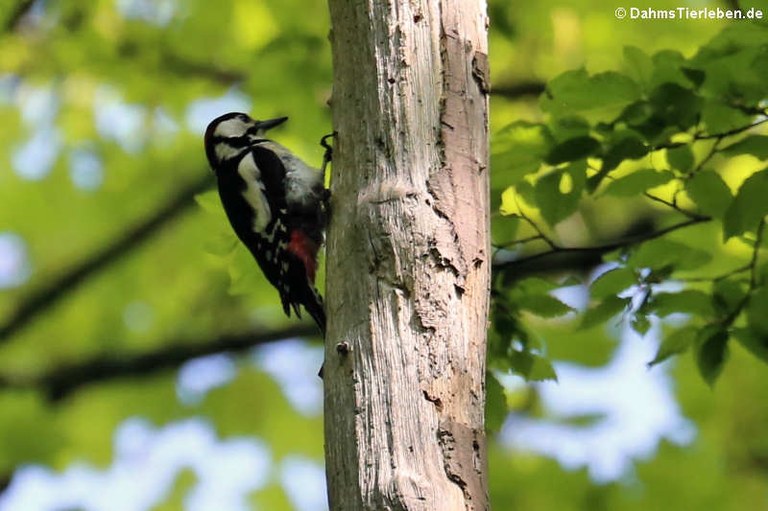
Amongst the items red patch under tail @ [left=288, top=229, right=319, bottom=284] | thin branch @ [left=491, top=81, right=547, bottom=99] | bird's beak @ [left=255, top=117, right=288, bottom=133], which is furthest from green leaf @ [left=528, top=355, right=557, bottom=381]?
thin branch @ [left=491, top=81, right=547, bottom=99]

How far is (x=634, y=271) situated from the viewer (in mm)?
2707

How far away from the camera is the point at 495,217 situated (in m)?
2.79

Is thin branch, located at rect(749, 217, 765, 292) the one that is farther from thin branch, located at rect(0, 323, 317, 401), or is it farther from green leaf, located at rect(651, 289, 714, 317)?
thin branch, located at rect(0, 323, 317, 401)

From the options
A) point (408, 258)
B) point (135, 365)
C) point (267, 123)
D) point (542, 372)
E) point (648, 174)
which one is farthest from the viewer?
point (135, 365)

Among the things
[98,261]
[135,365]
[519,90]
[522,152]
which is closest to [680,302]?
[522,152]

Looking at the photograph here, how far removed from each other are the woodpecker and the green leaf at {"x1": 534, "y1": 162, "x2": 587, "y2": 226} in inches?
34.1

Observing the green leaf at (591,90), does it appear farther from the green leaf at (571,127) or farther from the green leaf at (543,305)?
the green leaf at (543,305)

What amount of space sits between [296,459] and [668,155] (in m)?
4.72

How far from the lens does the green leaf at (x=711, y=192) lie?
2.63 metres

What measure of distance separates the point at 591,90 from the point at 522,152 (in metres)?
0.24

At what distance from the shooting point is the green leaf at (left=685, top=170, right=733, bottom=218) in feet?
8.64

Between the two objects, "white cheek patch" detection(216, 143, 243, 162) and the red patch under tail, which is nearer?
the red patch under tail

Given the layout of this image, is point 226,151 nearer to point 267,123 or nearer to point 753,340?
point 267,123

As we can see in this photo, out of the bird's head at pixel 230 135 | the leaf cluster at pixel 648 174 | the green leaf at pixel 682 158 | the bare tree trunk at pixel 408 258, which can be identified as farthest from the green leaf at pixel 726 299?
the bird's head at pixel 230 135
